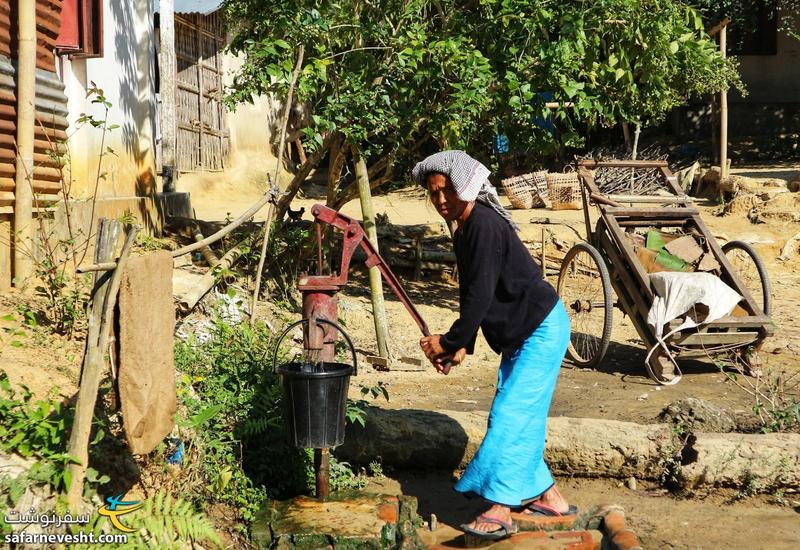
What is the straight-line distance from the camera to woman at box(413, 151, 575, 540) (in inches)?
155

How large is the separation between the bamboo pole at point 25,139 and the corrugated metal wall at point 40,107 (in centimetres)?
7

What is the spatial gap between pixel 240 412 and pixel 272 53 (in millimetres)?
3553

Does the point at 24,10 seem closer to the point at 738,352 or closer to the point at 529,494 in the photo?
the point at 529,494

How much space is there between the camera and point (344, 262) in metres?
4.27

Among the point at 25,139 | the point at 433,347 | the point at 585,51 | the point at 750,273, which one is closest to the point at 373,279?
the point at 585,51

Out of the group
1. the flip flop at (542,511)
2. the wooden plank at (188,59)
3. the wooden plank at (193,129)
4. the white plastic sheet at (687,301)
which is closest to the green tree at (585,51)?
the white plastic sheet at (687,301)

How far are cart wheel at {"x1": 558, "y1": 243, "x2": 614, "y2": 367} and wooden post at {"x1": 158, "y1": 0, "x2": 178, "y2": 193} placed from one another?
15.7 ft

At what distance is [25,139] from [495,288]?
136 inches

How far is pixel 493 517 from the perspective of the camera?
13.2 ft

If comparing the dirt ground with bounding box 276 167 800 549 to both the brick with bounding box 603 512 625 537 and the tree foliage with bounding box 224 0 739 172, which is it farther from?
the tree foliage with bounding box 224 0 739 172

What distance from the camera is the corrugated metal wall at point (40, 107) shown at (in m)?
5.76

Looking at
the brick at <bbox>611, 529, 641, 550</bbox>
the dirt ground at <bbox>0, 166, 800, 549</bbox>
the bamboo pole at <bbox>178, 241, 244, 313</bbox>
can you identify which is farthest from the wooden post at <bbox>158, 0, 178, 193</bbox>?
the brick at <bbox>611, 529, 641, 550</bbox>

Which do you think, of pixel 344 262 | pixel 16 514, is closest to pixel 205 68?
pixel 344 262

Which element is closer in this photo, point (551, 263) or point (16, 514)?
point (16, 514)
